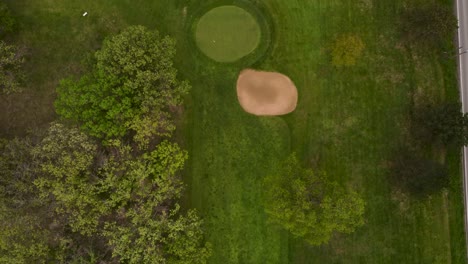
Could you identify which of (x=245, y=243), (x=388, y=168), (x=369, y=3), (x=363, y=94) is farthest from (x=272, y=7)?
(x=245, y=243)

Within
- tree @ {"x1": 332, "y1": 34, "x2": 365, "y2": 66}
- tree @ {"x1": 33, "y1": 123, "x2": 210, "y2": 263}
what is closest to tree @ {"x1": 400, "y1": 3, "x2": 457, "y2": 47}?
tree @ {"x1": 332, "y1": 34, "x2": 365, "y2": 66}

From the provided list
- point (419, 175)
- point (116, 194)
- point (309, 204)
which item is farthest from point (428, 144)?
point (116, 194)

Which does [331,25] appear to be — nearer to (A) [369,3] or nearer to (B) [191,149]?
(A) [369,3]

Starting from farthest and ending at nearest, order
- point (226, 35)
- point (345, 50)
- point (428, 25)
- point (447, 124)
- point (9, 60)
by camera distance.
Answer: point (226, 35) < point (345, 50) < point (428, 25) < point (9, 60) < point (447, 124)

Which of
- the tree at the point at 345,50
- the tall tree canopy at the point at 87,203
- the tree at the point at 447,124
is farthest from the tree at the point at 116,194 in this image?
the tree at the point at 447,124

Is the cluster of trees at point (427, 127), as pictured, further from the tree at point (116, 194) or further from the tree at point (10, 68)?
the tree at point (10, 68)

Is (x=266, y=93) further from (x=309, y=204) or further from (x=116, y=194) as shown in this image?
(x=116, y=194)
